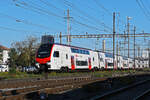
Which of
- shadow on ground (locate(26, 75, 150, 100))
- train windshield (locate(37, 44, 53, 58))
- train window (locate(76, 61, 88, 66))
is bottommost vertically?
shadow on ground (locate(26, 75, 150, 100))

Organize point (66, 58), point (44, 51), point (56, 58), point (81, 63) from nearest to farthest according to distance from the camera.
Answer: point (44, 51) → point (56, 58) → point (66, 58) → point (81, 63)

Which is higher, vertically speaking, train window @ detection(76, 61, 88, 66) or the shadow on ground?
train window @ detection(76, 61, 88, 66)

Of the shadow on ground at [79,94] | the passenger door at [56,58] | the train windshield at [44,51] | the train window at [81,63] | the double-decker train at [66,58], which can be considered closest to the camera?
the shadow on ground at [79,94]

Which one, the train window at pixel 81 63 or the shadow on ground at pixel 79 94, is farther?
the train window at pixel 81 63

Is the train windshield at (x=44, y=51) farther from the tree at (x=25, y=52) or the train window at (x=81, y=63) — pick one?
the tree at (x=25, y=52)

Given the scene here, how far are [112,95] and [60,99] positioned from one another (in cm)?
334

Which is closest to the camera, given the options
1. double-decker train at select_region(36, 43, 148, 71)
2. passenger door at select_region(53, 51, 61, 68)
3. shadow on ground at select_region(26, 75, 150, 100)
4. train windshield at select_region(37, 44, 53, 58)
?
shadow on ground at select_region(26, 75, 150, 100)

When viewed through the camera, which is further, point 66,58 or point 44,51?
point 66,58

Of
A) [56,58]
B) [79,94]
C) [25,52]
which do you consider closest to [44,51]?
[56,58]

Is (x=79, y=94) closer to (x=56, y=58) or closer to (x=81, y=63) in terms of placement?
(x=56, y=58)

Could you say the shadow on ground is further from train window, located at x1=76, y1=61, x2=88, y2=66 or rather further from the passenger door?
train window, located at x1=76, y1=61, x2=88, y2=66

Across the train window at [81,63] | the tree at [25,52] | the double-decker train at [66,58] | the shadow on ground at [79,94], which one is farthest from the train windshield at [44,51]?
the tree at [25,52]

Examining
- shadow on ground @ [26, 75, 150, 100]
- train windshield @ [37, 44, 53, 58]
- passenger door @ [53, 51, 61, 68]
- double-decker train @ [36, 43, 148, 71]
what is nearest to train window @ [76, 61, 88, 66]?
double-decker train @ [36, 43, 148, 71]

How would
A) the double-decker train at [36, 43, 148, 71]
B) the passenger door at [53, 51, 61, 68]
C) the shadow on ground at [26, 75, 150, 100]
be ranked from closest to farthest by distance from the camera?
the shadow on ground at [26, 75, 150, 100], the double-decker train at [36, 43, 148, 71], the passenger door at [53, 51, 61, 68]
